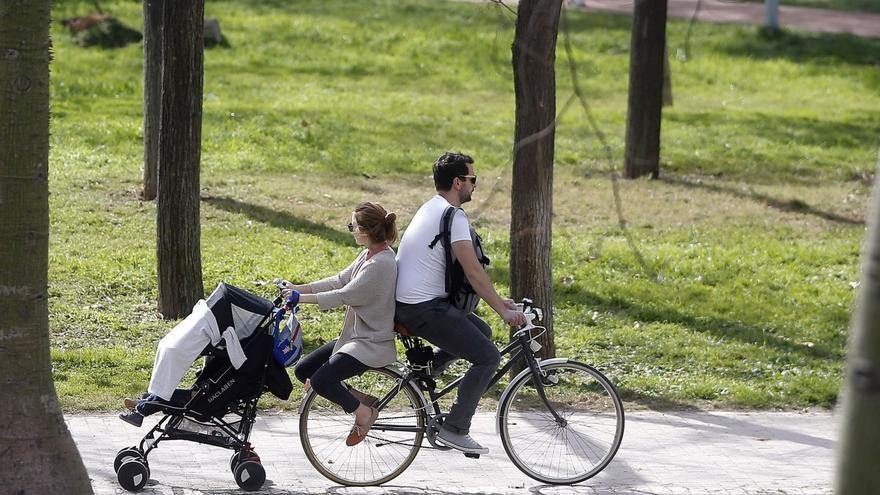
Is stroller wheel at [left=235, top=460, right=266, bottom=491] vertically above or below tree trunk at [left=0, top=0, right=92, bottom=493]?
below

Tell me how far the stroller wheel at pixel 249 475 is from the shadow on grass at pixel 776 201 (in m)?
9.40

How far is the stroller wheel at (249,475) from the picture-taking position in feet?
20.7

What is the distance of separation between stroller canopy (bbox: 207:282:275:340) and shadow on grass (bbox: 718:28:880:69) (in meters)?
19.7

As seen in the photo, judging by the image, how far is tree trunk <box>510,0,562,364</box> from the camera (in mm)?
8250

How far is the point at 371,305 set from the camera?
21.0 ft

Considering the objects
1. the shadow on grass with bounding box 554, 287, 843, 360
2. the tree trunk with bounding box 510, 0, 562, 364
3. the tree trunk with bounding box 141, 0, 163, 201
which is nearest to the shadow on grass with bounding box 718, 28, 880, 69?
the tree trunk with bounding box 141, 0, 163, 201

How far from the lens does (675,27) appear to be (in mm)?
25812

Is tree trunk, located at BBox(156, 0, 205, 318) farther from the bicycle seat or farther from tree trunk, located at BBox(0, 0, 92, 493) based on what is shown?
tree trunk, located at BBox(0, 0, 92, 493)

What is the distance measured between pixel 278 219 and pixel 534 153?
15.8 ft

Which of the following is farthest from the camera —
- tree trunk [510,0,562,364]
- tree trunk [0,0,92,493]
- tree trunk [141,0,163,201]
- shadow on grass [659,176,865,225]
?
shadow on grass [659,176,865,225]

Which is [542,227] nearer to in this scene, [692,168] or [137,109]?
[692,168]

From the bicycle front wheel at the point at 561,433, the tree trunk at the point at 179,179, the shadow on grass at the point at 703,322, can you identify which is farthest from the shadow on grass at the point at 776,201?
the bicycle front wheel at the point at 561,433

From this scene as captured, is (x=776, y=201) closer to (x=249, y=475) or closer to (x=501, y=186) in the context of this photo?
(x=501, y=186)

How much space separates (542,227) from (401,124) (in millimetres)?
8998
